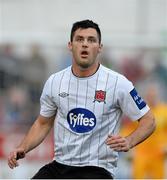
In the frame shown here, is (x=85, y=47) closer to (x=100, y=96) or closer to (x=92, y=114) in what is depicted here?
(x=100, y=96)

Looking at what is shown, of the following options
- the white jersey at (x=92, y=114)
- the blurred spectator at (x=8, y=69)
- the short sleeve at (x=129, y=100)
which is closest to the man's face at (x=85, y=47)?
the white jersey at (x=92, y=114)

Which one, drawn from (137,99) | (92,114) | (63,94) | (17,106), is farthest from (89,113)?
(17,106)

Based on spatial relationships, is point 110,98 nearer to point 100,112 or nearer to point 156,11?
point 100,112

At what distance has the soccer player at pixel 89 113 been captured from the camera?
7.05 metres

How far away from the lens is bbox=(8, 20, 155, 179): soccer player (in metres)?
7.05

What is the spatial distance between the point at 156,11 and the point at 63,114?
10251mm

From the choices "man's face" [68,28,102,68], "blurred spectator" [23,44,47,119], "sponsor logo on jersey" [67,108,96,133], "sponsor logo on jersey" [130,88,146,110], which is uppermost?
"man's face" [68,28,102,68]

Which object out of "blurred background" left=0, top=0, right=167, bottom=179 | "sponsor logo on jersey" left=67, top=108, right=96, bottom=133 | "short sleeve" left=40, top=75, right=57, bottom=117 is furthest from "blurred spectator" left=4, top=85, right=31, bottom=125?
"sponsor logo on jersey" left=67, top=108, right=96, bottom=133

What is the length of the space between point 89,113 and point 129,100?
1.13 ft

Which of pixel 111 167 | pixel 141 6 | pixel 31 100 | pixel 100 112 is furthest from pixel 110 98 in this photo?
pixel 141 6

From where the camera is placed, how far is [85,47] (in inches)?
276

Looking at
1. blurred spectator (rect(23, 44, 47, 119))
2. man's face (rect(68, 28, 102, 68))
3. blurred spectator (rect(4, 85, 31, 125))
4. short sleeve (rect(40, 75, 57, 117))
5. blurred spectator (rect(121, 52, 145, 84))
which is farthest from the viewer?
blurred spectator (rect(121, 52, 145, 84))

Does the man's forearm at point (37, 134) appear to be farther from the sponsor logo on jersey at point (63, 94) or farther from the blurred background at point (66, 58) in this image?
the blurred background at point (66, 58)

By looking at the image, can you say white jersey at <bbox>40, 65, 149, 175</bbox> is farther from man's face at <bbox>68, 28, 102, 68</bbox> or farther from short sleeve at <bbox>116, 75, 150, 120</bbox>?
man's face at <bbox>68, 28, 102, 68</bbox>
